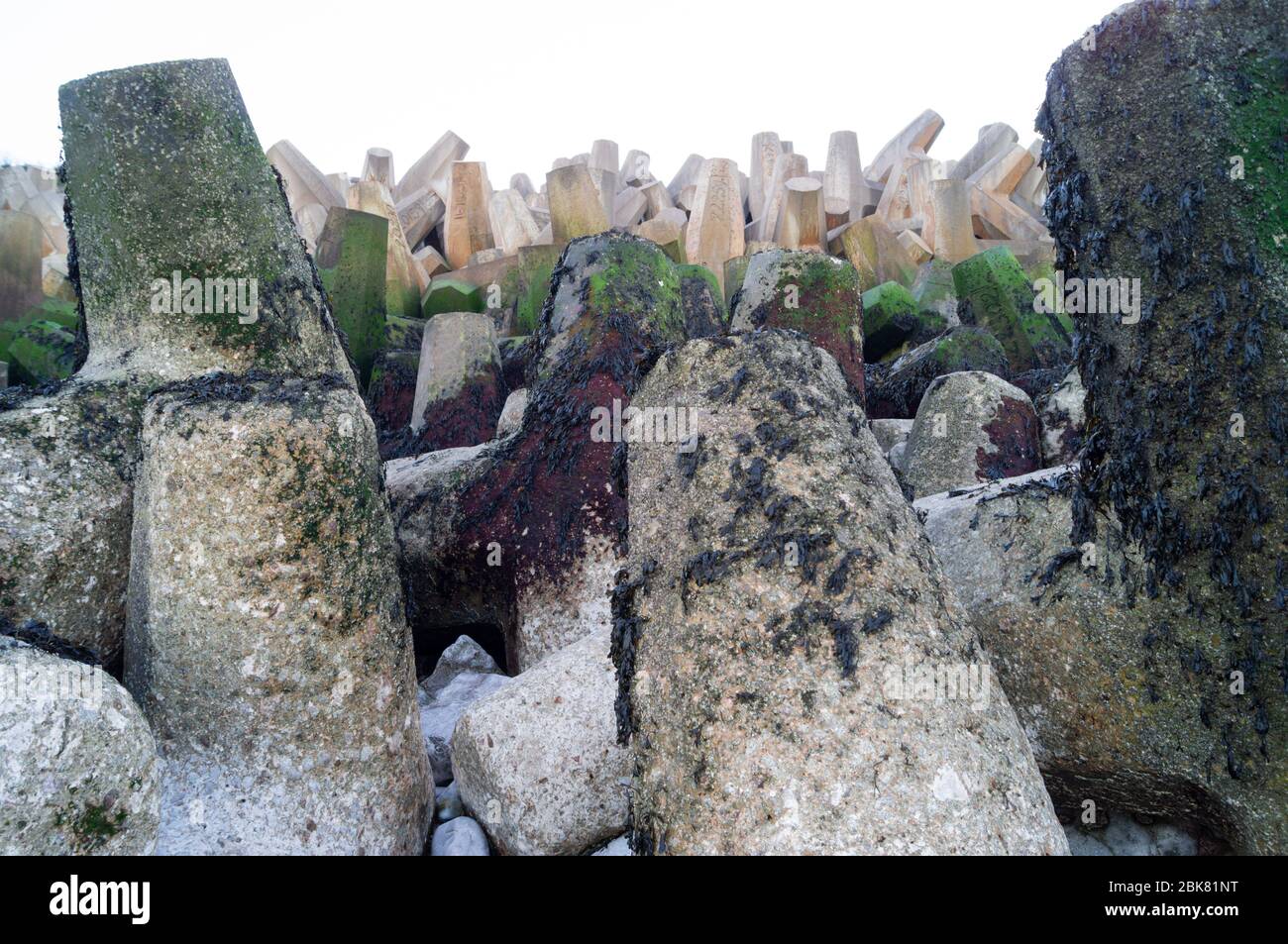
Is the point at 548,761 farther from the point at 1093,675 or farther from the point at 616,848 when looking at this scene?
the point at 1093,675

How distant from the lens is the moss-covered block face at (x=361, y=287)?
5617 mm

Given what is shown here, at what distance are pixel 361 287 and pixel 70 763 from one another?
434 cm

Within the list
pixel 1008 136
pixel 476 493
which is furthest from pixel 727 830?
pixel 1008 136

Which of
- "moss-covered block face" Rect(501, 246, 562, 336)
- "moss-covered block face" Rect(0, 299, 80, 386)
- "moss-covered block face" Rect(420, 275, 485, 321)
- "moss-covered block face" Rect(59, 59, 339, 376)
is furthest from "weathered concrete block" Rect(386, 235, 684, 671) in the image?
"moss-covered block face" Rect(420, 275, 485, 321)

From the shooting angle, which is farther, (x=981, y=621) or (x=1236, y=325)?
(x=981, y=621)

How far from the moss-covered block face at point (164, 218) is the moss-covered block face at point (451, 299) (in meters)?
4.15

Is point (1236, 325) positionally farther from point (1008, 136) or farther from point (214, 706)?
point (1008, 136)

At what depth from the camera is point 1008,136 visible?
12.8m

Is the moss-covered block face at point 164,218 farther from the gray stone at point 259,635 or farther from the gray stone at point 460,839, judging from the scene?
the gray stone at point 460,839

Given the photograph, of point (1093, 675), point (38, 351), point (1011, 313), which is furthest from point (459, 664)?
point (1011, 313)

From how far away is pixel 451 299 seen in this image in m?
7.28
